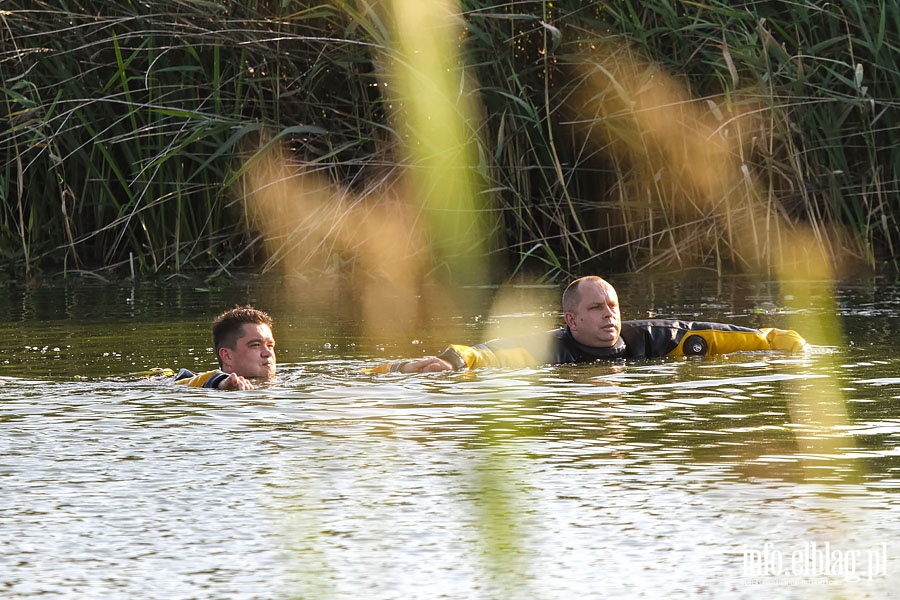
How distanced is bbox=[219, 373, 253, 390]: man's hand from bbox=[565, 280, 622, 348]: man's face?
1.88m

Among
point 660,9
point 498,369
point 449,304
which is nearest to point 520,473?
point 498,369

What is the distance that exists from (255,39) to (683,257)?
→ 11.5 feet

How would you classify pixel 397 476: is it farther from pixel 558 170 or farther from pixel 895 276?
pixel 895 276

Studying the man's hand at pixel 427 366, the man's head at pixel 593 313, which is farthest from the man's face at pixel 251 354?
the man's head at pixel 593 313

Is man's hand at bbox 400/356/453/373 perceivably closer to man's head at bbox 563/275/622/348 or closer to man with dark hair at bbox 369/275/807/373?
man with dark hair at bbox 369/275/807/373

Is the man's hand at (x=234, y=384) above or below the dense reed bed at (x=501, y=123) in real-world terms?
below

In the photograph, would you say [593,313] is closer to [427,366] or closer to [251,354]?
[427,366]

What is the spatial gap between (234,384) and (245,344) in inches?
23.7

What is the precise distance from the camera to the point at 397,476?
4836 millimetres

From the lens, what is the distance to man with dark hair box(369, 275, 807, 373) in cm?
806

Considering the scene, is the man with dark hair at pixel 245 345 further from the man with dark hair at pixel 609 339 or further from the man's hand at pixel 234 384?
the man with dark hair at pixel 609 339

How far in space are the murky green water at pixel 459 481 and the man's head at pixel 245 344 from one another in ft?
0.65

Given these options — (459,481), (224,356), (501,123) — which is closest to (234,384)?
(224,356)

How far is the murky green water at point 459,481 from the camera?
373cm
